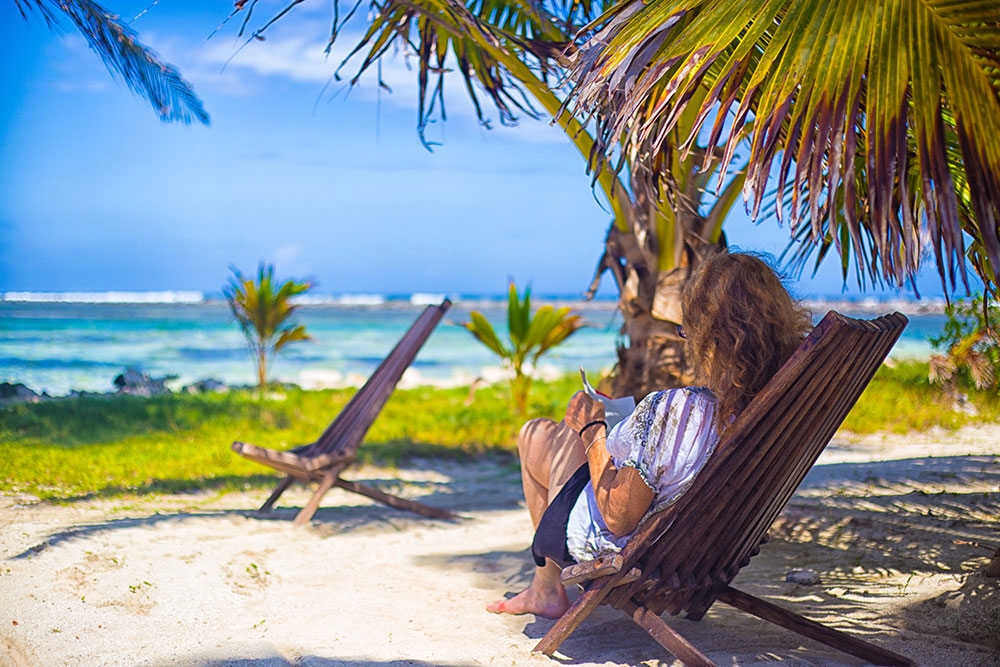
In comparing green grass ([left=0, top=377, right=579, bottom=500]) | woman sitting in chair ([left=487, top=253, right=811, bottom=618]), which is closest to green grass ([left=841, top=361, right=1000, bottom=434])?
green grass ([left=0, top=377, right=579, bottom=500])

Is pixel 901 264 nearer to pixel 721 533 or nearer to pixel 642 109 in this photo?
pixel 721 533

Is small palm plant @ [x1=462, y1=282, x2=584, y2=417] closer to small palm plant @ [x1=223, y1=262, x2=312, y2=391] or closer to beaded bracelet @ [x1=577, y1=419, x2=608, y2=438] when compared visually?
small palm plant @ [x1=223, y1=262, x2=312, y2=391]

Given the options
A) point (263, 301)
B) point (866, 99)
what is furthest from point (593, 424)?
point (263, 301)

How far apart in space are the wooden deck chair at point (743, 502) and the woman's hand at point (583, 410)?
0.31m

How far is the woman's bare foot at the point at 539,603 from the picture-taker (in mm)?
2770

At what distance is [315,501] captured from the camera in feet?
13.7

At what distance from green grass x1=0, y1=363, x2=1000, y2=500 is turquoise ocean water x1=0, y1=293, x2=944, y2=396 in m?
2.39

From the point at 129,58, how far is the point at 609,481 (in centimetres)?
467

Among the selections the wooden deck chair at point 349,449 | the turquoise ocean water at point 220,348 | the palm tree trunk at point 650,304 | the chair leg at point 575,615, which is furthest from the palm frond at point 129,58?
the turquoise ocean water at point 220,348

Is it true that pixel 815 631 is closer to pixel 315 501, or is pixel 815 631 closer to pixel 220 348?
pixel 315 501

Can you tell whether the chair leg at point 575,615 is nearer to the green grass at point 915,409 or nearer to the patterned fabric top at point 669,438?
the patterned fabric top at point 669,438

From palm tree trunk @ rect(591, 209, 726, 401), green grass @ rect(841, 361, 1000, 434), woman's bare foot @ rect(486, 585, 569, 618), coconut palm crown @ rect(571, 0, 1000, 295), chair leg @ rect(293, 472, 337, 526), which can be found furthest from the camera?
green grass @ rect(841, 361, 1000, 434)

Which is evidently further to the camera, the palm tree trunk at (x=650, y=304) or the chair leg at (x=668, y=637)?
the palm tree trunk at (x=650, y=304)

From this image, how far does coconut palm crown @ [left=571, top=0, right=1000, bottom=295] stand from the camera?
6.32 feet
